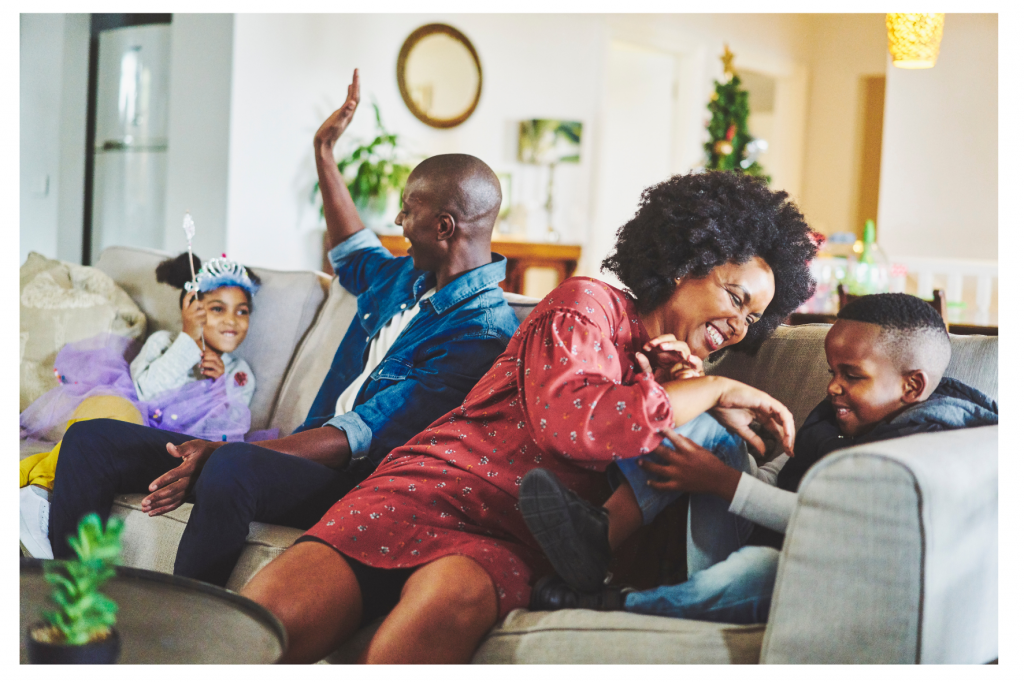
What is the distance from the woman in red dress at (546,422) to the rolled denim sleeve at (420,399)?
197mm

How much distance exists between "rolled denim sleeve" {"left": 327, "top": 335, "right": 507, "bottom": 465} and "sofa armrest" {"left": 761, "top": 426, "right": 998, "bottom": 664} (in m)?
0.79

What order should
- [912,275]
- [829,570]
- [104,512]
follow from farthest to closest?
1. [912,275]
2. [104,512]
3. [829,570]

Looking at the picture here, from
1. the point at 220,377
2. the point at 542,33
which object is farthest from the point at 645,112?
the point at 220,377

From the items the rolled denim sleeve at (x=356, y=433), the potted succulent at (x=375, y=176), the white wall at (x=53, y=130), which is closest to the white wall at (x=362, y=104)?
the potted succulent at (x=375, y=176)

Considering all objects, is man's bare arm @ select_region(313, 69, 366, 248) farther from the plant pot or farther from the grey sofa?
the plant pot

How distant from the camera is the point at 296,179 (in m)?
4.65

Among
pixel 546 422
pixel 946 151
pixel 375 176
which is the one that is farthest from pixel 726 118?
pixel 546 422

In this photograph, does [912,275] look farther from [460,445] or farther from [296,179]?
[460,445]

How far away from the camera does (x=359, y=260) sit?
227 centimetres

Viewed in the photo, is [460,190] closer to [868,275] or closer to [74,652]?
[74,652]

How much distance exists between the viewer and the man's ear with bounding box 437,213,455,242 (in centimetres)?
188

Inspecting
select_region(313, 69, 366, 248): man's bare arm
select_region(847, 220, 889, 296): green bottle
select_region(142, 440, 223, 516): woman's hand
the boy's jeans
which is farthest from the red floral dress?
select_region(847, 220, 889, 296): green bottle

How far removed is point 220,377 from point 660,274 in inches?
51.9

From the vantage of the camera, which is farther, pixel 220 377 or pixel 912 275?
pixel 912 275
